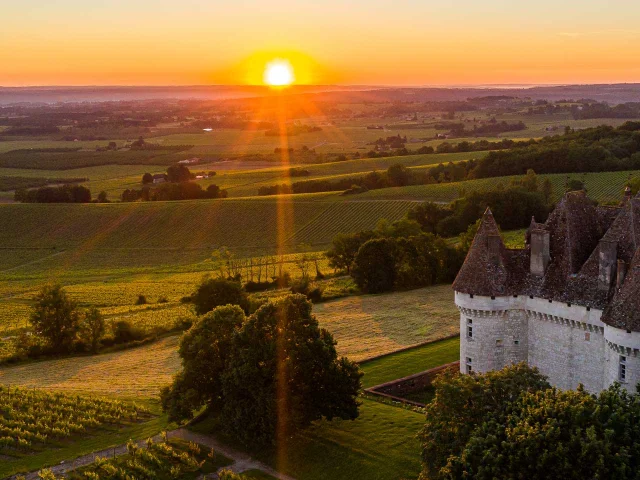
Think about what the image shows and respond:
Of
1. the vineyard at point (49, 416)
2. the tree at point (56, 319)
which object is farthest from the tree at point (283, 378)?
the tree at point (56, 319)

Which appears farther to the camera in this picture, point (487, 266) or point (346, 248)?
point (346, 248)

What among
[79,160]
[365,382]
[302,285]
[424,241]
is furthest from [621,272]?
[79,160]

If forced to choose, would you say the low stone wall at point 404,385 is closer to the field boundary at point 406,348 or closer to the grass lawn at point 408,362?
the grass lawn at point 408,362

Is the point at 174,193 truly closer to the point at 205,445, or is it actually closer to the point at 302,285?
the point at 302,285

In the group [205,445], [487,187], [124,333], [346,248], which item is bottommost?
[124,333]

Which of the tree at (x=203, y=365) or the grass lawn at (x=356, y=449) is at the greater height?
the tree at (x=203, y=365)

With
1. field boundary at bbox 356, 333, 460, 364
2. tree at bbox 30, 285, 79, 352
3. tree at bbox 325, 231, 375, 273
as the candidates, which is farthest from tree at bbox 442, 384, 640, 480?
tree at bbox 325, 231, 375, 273
